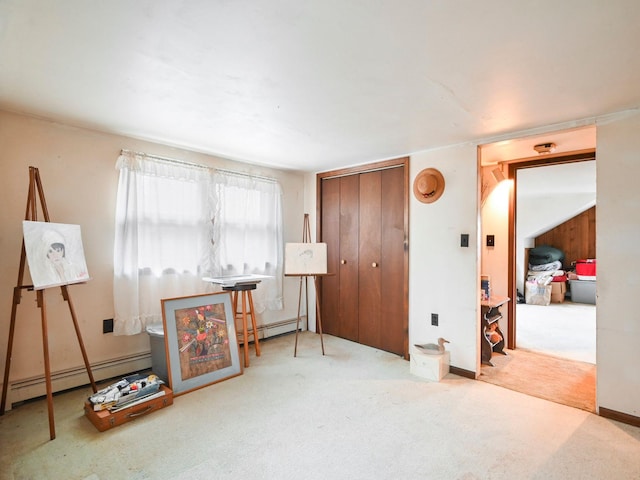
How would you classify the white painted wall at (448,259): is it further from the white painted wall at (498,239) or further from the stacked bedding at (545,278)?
the stacked bedding at (545,278)

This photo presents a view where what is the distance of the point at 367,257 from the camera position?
156 inches

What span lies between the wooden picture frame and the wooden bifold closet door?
154cm

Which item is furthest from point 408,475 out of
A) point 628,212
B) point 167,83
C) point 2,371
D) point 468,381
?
point 2,371

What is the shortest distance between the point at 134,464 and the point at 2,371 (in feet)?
4.80

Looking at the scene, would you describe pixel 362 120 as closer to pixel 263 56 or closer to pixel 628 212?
pixel 263 56

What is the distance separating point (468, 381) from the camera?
118 inches

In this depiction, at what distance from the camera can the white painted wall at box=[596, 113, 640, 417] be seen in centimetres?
231

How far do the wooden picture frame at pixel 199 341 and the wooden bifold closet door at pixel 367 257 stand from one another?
5.06 ft

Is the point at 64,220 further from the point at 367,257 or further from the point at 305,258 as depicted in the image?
the point at 367,257

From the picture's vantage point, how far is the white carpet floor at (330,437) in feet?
5.96

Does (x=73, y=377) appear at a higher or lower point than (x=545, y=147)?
lower

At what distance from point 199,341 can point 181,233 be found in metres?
1.11

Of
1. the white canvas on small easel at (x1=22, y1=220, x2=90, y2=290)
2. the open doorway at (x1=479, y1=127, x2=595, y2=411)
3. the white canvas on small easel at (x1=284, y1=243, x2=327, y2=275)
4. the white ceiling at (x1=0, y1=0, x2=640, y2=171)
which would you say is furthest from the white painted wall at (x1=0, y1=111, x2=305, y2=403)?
the open doorway at (x1=479, y1=127, x2=595, y2=411)

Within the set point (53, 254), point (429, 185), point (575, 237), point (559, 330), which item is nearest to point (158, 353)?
point (53, 254)
